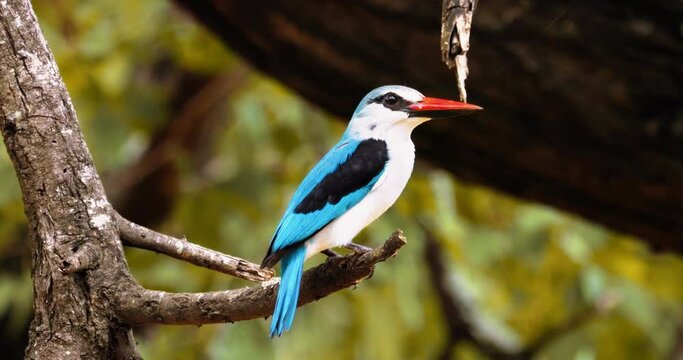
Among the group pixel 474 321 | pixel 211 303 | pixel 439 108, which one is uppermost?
pixel 439 108

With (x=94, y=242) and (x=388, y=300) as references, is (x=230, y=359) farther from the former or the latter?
(x=94, y=242)

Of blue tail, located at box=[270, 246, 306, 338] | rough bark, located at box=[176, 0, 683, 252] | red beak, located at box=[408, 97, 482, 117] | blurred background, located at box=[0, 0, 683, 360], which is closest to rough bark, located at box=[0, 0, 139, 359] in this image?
blue tail, located at box=[270, 246, 306, 338]

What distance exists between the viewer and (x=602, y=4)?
4.22 meters

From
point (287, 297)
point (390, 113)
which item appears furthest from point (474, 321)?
point (287, 297)

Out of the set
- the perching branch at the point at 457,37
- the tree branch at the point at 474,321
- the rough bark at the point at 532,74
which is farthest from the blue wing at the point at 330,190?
the tree branch at the point at 474,321

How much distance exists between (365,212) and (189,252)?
45 centimetres

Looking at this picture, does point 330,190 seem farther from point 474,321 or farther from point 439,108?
point 474,321

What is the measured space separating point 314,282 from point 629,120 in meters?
2.26

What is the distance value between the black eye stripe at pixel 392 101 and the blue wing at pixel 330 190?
Result: 110 mm

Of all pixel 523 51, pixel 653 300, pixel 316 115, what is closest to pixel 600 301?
pixel 653 300

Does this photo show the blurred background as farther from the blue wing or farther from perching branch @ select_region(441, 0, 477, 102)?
perching branch @ select_region(441, 0, 477, 102)

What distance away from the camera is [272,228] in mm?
5641

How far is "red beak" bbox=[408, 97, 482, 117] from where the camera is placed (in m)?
2.50

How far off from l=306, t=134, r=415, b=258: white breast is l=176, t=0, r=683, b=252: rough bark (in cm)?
151
